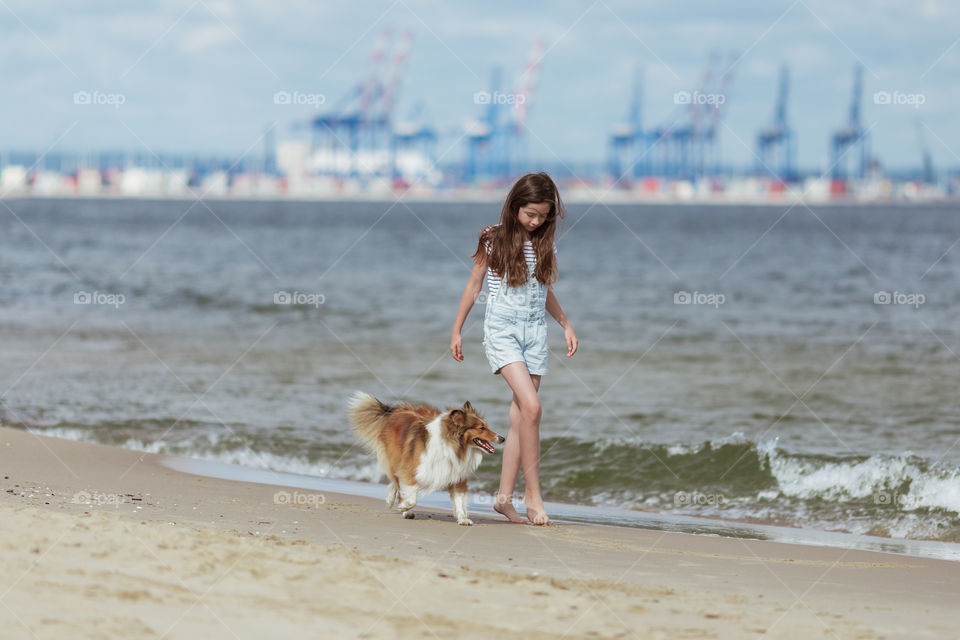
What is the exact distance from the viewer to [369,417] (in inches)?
235

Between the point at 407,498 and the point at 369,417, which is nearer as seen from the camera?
the point at 407,498

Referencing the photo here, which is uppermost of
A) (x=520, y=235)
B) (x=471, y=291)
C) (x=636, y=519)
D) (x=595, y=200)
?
(x=595, y=200)

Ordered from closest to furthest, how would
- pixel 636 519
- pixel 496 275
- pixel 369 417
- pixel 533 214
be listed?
pixel 533 214 < pixel 496 275 < pixel 369 417 < pixel 636 519

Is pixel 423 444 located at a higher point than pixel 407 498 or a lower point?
higher

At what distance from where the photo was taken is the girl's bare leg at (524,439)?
5648 millimetres

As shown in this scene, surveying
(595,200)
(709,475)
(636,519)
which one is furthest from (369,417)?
(595,200)

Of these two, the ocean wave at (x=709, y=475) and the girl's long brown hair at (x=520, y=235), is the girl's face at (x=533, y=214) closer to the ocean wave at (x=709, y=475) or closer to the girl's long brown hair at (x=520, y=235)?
the girl's long brown hair at (x=520, y=235)

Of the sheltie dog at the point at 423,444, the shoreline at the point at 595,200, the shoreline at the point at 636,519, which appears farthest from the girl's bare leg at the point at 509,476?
the shoreline at the point at 595,200

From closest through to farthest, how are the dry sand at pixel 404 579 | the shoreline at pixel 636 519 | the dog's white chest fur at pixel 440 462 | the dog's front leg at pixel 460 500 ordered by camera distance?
the dry sand at pixel 404 579
the dog's white chest fur at pixel 440 462
the dog's front leg at pixel 460 500
the shoreline at pixel 636 519

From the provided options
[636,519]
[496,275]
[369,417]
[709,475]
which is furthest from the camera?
[709,475]

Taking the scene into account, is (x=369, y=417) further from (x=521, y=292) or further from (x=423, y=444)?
(x=521, y=292)

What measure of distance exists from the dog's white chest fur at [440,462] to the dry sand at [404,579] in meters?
0.25

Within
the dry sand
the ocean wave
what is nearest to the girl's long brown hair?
the dry sand

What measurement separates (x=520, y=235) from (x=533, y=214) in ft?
0.42
